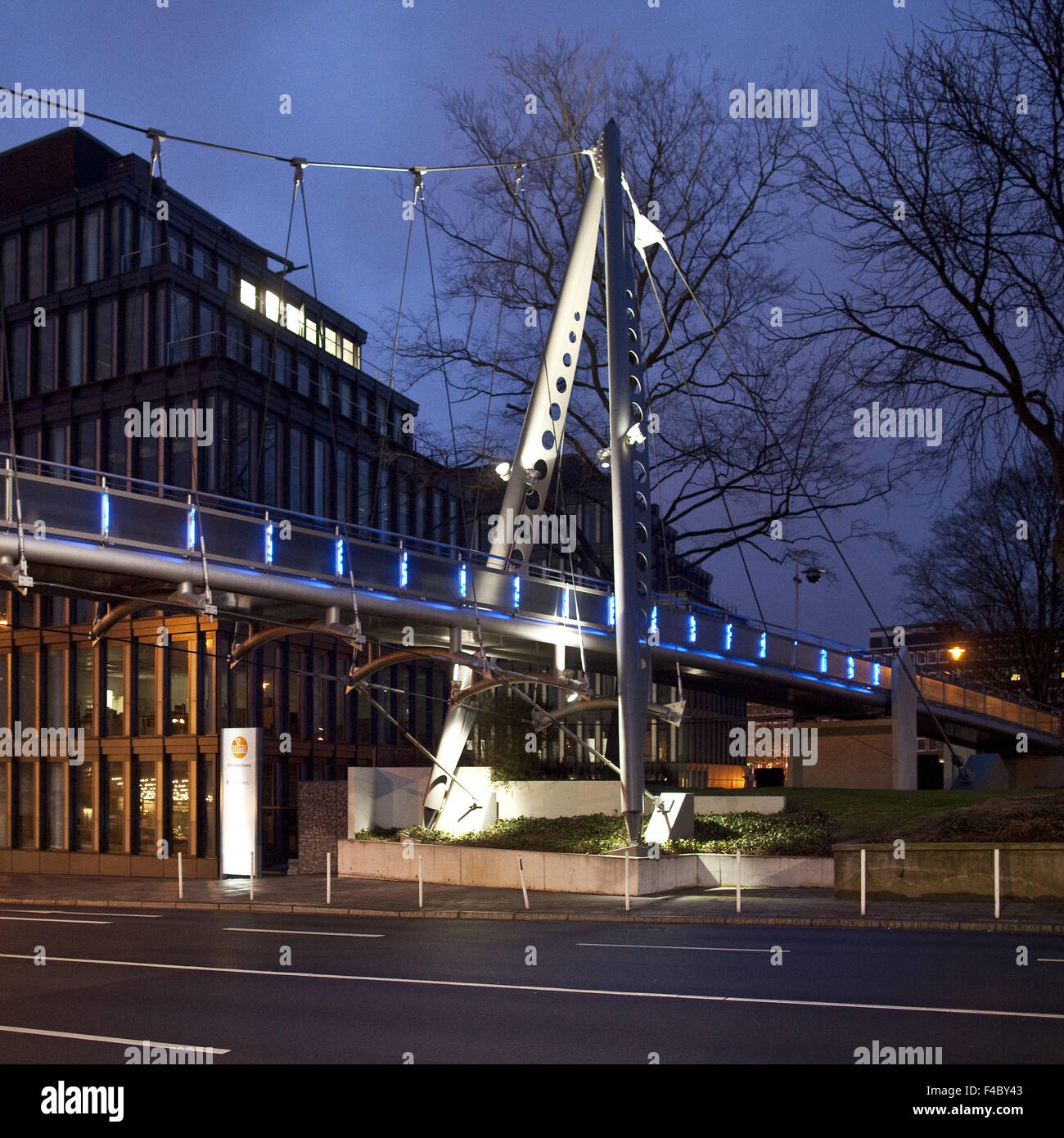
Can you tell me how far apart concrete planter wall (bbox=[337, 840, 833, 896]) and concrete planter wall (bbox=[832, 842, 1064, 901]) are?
2.46 metres

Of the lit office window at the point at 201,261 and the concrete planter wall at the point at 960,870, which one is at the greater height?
the lit office window at the point at 201,261

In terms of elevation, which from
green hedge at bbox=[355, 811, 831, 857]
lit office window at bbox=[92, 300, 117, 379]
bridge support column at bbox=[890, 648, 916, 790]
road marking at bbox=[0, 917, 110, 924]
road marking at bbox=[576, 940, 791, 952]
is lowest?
road marking at bbox=[0, 917, 110, 924]

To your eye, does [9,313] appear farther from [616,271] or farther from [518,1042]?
[518,1042]

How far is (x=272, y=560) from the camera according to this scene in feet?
75.0

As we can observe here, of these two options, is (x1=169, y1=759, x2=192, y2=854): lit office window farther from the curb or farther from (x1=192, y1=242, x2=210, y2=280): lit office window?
(x1=192, y1=242, x2=210, y2=280): lit office window

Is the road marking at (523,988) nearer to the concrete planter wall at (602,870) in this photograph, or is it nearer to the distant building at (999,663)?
the concrete planter wall at (602,870)

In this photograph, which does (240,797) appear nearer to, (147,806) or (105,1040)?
(147,806)

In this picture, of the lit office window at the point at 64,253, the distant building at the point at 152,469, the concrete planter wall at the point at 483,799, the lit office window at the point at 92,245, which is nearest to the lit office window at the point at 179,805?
the distant building at the point at 152,469

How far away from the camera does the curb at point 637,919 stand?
17.7 metres

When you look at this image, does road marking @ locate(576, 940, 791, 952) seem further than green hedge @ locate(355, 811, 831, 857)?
No

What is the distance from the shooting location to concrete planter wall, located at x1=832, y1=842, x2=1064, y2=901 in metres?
19.9

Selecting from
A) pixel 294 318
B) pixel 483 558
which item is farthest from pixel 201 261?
pixel 483 558

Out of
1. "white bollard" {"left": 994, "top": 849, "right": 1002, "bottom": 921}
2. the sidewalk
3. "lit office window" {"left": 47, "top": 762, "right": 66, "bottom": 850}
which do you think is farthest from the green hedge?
"lit office window" {"left": 47, "top": 762, "right": 66, "bottom": 850}

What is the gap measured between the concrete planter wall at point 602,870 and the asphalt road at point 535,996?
5008 mm
